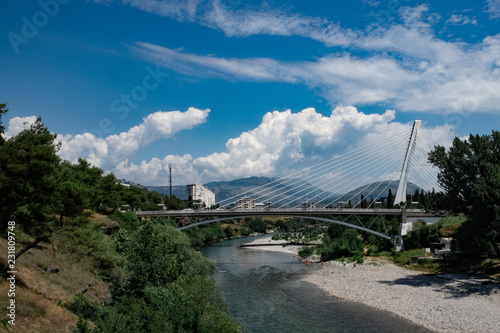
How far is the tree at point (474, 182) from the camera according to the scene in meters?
26.0

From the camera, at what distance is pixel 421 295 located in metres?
27.0

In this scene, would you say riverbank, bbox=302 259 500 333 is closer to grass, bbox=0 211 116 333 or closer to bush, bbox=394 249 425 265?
bush, bbox=394 249 425 265

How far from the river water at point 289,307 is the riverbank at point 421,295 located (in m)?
1.31

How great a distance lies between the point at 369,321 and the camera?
2241 centimetres

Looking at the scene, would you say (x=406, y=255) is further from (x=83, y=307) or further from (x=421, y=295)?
(x=83, y=307)

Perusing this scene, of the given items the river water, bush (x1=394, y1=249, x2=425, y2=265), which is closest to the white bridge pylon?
bush (x1=394, y1=249, x2=425, y2=265)

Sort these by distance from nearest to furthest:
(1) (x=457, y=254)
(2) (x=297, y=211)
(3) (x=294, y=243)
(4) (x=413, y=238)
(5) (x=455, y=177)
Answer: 1. (5) (x=455, y=177)
2. (1) (x=457, y=254)
3. (4) (x=413, y=238)
4. (2) (x=297, y=211)
5. (3) (x=294, y=243)

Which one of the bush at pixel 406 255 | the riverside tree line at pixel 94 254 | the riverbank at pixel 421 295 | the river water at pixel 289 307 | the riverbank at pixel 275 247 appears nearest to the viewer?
the riverside tree line at pixel 94 254

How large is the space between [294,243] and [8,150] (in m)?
67.2

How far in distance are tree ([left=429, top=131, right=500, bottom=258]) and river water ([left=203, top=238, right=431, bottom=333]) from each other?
1024 cm

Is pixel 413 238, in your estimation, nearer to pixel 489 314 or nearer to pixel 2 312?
pixel 489 314

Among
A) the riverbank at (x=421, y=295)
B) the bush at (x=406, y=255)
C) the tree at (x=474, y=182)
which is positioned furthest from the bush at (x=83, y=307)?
the bush at (x=406, y=255)

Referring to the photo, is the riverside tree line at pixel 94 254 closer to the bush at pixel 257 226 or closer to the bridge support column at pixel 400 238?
the bridge support column at pixel 400 238

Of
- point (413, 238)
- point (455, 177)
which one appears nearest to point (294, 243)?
point (413, 238)
